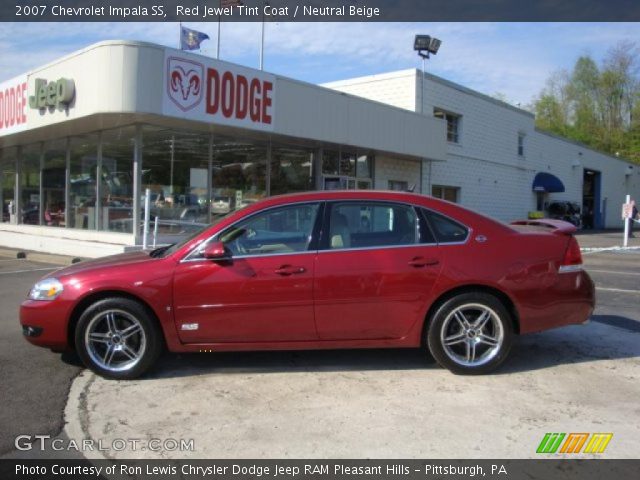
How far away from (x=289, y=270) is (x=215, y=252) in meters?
0.62

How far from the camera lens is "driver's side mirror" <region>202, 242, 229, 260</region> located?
461 cm

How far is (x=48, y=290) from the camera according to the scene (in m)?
4.74

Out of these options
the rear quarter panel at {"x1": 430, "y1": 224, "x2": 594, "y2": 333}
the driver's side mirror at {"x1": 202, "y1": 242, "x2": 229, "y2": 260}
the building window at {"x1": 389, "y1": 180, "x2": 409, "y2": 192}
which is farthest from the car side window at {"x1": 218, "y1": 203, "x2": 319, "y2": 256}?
the building window at {"x1": 389, "y1": 180, "x2": 409, "y2": 192}

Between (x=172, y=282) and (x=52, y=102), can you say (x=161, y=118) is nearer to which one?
(x=52, y=102)

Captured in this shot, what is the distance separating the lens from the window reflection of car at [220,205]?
48.0 feet

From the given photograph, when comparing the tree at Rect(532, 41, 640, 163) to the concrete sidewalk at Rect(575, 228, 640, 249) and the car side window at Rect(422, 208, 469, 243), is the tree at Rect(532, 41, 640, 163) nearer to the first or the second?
the concrete sidewalk at Rect(575, 228, 640, 249)

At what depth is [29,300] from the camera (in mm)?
4844

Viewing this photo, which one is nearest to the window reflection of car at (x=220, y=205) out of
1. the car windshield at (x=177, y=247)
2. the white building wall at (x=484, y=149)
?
the white building wall at (x=484, y=149)

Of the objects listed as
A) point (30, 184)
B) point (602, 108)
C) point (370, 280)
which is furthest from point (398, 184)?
point (602, 108)

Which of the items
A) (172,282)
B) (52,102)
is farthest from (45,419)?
(52,102)

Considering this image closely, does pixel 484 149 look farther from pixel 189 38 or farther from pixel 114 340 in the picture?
pixel 114 340

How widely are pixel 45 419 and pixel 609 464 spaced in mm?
3693

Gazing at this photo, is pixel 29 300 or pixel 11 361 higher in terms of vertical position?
pixel 29 300

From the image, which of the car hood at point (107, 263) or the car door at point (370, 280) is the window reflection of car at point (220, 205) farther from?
the car door at point (370, 280)
